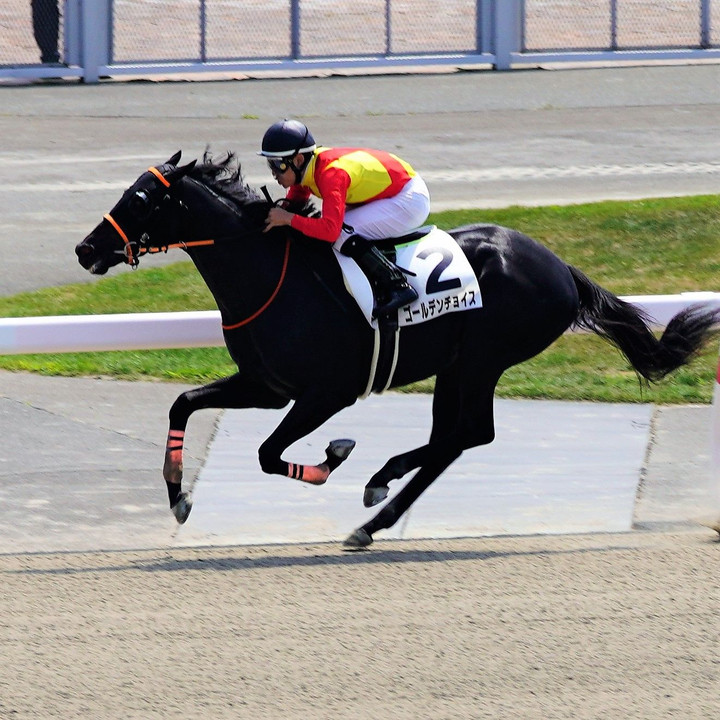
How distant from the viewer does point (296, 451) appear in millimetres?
9242

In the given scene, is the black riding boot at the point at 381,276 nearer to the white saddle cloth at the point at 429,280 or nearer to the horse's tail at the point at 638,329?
the white saddle cloth at the point at 429,280

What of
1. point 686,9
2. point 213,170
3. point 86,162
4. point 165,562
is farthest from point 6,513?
point 686,9

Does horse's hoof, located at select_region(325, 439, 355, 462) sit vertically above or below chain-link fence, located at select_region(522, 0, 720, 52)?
below

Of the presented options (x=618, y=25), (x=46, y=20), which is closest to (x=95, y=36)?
(x=46, y=20)

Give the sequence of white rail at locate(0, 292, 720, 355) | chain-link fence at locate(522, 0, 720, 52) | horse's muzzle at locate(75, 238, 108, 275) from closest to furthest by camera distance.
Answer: horse's muzzle at locate(75, 238, 108, 275), white rail at locate(0, 292, 720, 355), chain-link fence at locate(522, 0, 720, 52)

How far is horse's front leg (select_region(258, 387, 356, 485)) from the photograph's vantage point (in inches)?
292

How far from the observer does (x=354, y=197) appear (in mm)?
7496

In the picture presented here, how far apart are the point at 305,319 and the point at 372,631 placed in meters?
1.82

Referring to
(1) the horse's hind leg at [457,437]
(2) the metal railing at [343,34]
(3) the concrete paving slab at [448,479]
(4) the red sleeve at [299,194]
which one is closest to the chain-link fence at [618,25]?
(2) the metal railing at [343,34]

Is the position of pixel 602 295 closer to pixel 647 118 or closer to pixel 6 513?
pixel 6 513

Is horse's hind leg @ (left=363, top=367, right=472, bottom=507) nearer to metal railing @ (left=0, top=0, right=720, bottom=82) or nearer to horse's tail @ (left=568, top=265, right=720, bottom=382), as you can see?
horse's tail @ (left=568, top=265, right=720, bottom=382)

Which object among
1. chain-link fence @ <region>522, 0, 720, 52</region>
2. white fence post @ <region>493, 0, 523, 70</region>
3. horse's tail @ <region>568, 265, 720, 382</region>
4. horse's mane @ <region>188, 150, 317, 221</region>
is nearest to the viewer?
horse's mane @ <region>188, 150, 317, 221</region>

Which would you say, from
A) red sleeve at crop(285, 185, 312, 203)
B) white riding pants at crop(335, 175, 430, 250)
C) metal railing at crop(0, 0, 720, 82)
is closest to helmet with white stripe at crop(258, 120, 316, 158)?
red sleeve at crop(285, 185, 312, 203)

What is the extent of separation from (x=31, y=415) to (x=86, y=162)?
8523 millimetres
